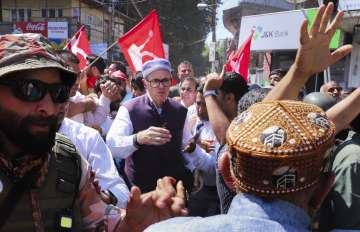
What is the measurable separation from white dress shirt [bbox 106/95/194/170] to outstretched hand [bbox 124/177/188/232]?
5.24 feet

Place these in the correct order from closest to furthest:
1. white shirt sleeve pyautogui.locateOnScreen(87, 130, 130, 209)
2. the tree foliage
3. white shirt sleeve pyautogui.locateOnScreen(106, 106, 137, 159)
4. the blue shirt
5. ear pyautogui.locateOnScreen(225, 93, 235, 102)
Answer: the blue shirt
white shirt sleeve pyautogui.locateOnScreen(87, 130, 130, 209)
ear pyautogui.locateOnScreen(225, 93, 235, 102)
white shirt sleeve pyautogui.locateOnScreen(106, 106, 137, 159)
the tree foliage

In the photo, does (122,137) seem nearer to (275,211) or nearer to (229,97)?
(229,97)

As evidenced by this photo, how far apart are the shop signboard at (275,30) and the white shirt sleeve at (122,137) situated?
9.50 m

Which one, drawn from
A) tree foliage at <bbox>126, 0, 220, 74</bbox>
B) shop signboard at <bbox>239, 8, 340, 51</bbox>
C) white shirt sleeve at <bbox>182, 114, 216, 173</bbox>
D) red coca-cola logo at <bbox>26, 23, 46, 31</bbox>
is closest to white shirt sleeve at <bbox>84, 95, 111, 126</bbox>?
white shirt sleeve at <bbox>182, 114, 216, 173</bbox>

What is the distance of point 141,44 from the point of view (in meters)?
6.16

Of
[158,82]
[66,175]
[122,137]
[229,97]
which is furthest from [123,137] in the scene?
[66,175]

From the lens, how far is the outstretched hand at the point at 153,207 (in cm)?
156

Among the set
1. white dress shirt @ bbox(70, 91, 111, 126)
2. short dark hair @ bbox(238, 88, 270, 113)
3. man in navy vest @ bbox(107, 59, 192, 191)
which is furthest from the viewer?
white dress shirt @ bbox(70, 91, 111, 126)

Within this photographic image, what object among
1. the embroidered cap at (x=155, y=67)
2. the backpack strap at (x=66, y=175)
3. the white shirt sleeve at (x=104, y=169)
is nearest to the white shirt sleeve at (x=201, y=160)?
the embroidered cap at (x=155, y=67)

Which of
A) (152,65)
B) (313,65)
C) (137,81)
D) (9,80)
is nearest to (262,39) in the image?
(137,81)

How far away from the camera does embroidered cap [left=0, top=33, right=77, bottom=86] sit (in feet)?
4.90

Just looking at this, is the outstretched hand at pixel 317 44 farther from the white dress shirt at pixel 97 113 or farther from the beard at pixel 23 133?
the white dress shirt at pixel 97 113

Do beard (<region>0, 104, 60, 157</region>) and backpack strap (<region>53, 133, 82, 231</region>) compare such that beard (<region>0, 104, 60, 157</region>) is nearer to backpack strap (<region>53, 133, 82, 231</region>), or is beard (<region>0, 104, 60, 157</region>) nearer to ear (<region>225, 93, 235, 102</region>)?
backpack strap (<region>53, 133, 82, 231</region>)

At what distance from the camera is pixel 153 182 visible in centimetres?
342
